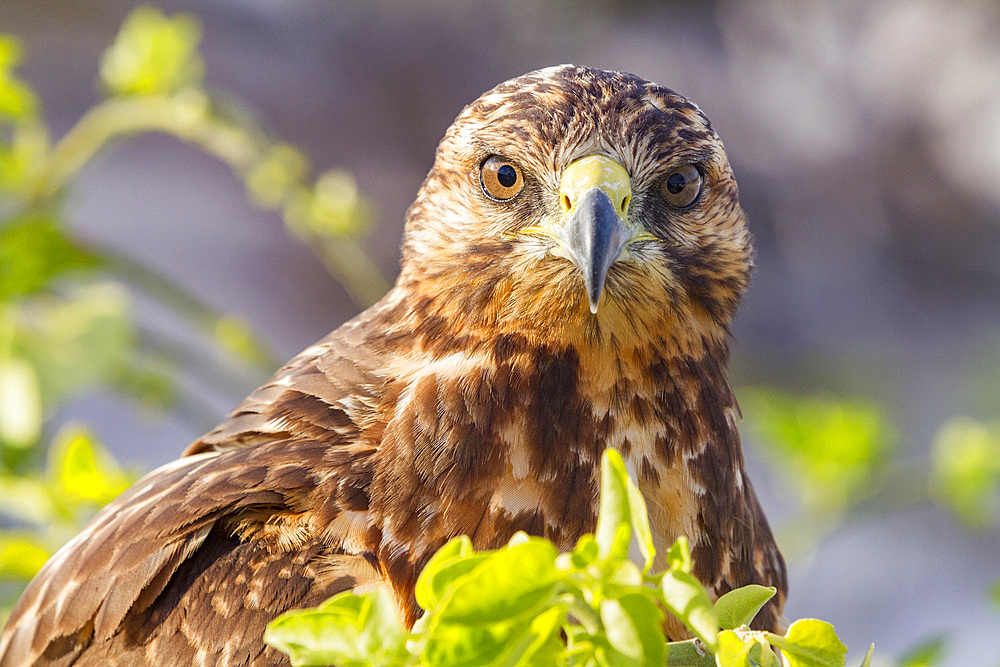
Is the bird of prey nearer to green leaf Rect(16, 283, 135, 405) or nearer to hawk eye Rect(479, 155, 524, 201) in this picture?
hawk eye Rect(479, 155, 524, 201)

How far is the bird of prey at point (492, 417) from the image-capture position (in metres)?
1.11

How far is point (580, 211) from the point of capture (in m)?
1.10

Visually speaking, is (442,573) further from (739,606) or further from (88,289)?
(88,289)

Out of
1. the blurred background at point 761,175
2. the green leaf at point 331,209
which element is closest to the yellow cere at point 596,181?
the green leaf at point 331,209

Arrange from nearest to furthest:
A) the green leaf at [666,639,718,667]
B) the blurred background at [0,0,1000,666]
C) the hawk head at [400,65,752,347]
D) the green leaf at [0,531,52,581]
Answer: the green leaf at [666,639,718,667], the hawk head at [400,65,752,347], the green leaf at [0,531,52,581], the blurred background at [0,0,1000,666]

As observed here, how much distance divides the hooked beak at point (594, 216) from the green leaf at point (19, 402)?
3.07 ft

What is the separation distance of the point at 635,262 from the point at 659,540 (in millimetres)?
335

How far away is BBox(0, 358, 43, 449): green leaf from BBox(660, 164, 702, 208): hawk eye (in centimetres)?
105

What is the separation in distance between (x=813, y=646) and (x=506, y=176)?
76 cm

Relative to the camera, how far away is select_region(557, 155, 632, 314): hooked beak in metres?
1.05

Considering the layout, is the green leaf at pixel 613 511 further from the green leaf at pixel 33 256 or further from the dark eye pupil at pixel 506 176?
the green leaf at pixel 33 256

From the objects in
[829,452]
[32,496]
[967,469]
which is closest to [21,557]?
[32,496]

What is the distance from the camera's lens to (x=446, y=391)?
1.19 m

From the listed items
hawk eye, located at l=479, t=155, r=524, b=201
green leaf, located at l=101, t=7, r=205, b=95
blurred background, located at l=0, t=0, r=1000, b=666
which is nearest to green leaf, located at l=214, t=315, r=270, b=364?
green leaf, located at l=101, t=7, r=205, b=95
